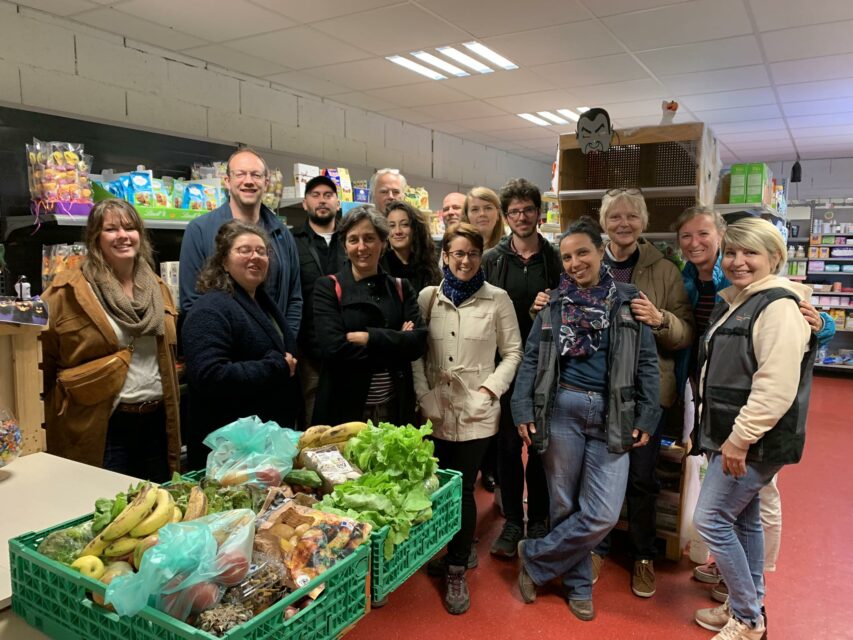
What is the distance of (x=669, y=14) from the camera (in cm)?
379


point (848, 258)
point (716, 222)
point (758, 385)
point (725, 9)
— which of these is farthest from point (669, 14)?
point (848, 258)

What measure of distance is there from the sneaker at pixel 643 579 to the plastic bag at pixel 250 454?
196 centimetres

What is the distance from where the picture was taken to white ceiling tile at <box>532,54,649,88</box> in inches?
191

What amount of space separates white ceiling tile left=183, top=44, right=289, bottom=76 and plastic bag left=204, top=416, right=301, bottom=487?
147 inches

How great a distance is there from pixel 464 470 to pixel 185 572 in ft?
5.74

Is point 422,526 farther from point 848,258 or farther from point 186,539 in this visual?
point 848,258

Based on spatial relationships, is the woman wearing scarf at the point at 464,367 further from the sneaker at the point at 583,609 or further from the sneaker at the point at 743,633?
the sneaker at the point at 743,633

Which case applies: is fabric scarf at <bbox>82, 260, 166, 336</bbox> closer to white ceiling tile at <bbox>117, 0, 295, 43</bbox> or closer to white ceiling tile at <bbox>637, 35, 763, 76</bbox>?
white ceiling tile at <bbox>117, 0, 295, 43</bbox>

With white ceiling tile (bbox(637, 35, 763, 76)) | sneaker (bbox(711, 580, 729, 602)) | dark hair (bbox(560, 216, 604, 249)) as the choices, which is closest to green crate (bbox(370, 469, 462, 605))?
dark hair (bbox(560, 216, 604, 249))

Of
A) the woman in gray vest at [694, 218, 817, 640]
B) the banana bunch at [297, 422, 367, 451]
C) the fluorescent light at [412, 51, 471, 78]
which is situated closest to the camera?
the banana bunch at [297, 422, 367, 451]

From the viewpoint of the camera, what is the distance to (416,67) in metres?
5.02

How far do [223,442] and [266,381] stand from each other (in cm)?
78

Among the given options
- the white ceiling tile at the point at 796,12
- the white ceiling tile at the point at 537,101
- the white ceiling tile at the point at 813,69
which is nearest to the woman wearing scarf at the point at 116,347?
the white ceiling tile at the point at 796,12

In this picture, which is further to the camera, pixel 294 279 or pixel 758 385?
pixel 294 279
